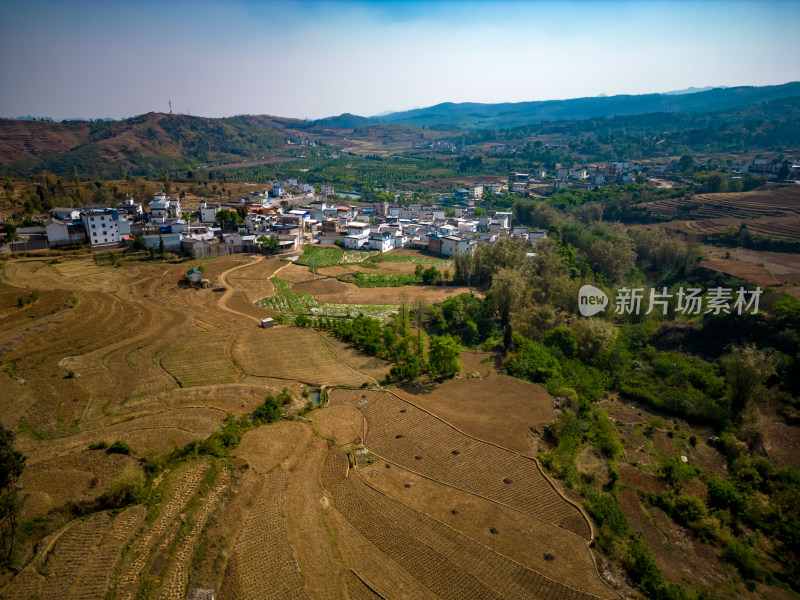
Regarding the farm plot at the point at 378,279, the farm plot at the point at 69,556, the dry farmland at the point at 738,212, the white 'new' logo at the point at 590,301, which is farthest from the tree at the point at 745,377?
the dry farmland at the point at 738,212

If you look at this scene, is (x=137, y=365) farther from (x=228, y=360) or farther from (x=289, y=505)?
(x=289, y=505)

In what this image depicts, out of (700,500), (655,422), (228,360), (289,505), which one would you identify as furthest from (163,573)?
(655,422)

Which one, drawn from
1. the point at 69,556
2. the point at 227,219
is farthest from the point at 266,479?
the point at 227,219

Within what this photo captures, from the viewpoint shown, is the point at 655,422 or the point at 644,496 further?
the point at 655,422

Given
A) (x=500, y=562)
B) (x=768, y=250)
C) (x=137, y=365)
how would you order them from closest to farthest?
1. (x=500, y=562)
2. (x=137, y=365)
3. (x=768, y=250)

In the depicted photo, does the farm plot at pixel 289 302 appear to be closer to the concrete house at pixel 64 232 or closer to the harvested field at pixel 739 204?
the concrete house at pixel 64 232
